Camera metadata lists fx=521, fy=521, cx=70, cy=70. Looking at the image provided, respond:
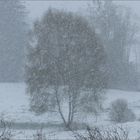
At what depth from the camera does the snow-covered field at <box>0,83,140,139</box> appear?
2735 centimetres

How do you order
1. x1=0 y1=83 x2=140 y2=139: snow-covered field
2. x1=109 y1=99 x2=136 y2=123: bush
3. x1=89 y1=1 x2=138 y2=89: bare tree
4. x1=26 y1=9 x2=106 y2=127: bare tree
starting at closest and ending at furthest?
x1=0 y1=83 x2=140 y2=139: snow-covered field < x1=26 y1=9 x2=106 y2=127: bare tree < x1=109 y1=99 x2=136 y2=123: bush < x1=89 y1=1 x2=138 y2=89: bare tree

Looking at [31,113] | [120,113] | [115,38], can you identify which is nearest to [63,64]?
[120,113]

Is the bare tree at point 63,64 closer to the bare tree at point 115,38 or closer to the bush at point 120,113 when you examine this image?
the bush at point 120,113

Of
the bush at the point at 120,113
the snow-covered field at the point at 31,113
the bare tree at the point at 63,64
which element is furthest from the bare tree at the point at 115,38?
the bare tree at the point at 63,64

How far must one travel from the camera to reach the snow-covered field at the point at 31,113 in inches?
1077

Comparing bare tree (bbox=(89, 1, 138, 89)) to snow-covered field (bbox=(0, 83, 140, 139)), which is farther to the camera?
bare tree (bbox=(89, 1, 138, 89))

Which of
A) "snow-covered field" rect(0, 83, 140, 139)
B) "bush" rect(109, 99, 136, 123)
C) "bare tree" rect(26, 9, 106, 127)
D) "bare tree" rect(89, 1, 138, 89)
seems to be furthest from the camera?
"bare tree" rect(89, 1, 138, 89)

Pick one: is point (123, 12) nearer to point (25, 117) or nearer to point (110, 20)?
point (110, 20)

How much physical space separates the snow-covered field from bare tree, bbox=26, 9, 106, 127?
1493 millimetres

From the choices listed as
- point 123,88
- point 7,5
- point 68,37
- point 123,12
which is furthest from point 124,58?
point 68,37

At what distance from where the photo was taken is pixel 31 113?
35.2 meters

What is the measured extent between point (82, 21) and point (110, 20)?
2520cm

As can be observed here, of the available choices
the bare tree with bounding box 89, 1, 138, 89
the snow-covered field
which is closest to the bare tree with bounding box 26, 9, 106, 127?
the snow-covered field

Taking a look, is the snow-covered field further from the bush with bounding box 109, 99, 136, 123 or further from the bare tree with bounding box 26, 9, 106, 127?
the bare tree with bounding box 26, 9, 106, 127
